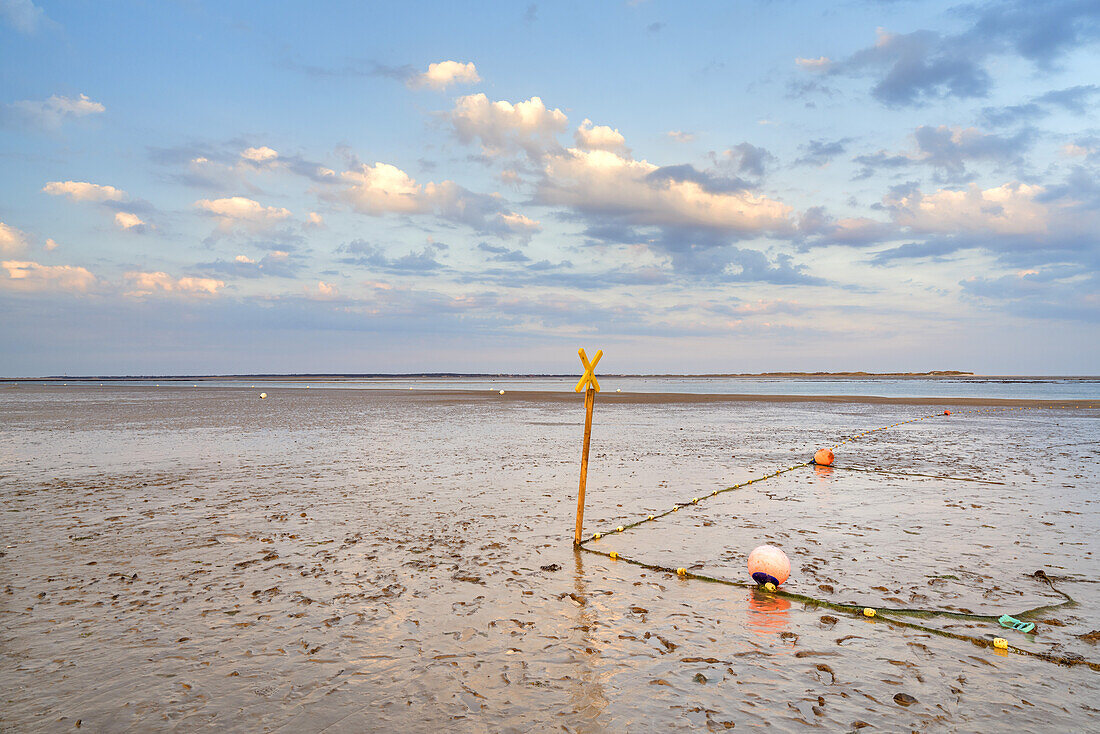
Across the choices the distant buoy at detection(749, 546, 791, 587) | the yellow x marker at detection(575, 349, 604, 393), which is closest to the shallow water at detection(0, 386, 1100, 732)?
the distant buoy at detection(749, 546, 791, 587)

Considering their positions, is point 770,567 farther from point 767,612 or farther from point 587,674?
point 587,674

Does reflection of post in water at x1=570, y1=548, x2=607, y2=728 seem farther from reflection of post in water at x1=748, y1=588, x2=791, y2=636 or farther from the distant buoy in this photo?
the distant buoy

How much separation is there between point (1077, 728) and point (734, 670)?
9.89ft

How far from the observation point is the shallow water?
6055 millimetres

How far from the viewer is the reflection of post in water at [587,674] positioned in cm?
599

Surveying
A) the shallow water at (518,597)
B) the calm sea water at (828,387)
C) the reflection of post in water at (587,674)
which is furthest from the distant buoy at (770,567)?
the calm sea water at (828,387)

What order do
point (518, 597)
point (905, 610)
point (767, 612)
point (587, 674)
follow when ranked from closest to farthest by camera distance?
1. point (587, 674)
2. point (905, 610)
3. point (767, 612)
4. point (518, 597)

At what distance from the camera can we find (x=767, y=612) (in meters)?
8.42

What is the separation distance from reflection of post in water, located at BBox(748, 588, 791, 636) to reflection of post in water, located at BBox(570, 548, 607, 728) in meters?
2.17

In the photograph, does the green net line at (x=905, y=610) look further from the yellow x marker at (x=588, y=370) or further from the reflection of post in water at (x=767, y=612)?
the yellow x marker at (x=588, y=370)

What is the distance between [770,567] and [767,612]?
2.85 ft

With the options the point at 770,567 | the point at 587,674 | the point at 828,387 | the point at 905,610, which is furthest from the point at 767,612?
the point at 828,387

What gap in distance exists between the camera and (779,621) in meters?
8.12

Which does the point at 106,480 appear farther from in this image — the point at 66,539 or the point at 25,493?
the point at 66,539
